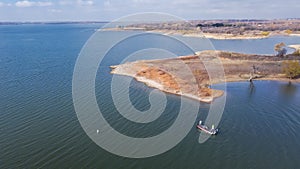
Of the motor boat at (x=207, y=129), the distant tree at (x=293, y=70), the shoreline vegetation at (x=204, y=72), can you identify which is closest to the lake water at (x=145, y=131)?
the motor boat at (x=207, y=129)

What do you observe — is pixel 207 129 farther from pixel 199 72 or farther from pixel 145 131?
pixel 199 72

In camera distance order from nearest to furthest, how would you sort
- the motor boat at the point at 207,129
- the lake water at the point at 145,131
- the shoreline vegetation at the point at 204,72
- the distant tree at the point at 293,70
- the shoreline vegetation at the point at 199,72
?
the lake water at the point at 145,131, the motor boat at the point at 207,129, the shoreline vegetation at the point at 199,72, the shoreline vegetation at the point at 204,72, the distant tree at the point at 293,70

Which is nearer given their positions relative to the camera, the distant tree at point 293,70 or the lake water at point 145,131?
the lake water at point 145,131

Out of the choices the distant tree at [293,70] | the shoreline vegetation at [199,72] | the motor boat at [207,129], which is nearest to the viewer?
the motor boat at [207,129]

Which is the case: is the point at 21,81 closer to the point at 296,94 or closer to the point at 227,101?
the point at 227,101

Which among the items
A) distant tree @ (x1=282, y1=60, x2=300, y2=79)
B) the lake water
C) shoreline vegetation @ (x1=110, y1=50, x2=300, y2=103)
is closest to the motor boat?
the lake water

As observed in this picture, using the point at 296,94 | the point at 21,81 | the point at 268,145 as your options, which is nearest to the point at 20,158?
the point at 268,145

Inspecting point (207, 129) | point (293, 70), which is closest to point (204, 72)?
point (293, 70)

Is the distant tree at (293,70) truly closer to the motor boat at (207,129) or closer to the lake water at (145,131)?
the lake water at (145,131)

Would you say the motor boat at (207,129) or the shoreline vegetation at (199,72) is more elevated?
the shoreline vegetation at (199,72)
